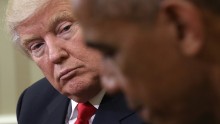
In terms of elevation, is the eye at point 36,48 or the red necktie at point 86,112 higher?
the eye at point 36,48

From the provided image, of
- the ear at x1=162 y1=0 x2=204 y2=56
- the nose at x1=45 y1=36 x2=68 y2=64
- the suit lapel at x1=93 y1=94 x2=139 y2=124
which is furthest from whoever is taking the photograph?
the suit lapel at x1=93 y1=94 x2=139 y2=124

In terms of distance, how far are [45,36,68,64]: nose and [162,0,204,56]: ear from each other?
711 millimetres

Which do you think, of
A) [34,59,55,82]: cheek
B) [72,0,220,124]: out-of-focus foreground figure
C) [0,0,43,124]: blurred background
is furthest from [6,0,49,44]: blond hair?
[0,0,43,124]: blurred background

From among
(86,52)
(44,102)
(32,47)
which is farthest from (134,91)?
(44,102)

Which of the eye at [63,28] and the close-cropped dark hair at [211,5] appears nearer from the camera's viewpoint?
the close-cropped dark hair at [211,5]

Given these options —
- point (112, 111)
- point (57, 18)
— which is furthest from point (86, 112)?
point (57, 18)

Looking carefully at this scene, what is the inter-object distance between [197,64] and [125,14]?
11 centimetres

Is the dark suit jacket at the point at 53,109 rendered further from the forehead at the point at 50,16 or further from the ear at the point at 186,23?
the ear at the point at 186,23

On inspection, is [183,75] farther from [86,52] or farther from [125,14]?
[86,52]

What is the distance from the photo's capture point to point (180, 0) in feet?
1.83

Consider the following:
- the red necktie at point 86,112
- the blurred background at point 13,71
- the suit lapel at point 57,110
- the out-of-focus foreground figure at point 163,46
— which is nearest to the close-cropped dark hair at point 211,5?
the out-of-focus foreground figure at point 163,46

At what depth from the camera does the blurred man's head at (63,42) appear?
1.25m

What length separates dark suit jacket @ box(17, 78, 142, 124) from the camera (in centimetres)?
136

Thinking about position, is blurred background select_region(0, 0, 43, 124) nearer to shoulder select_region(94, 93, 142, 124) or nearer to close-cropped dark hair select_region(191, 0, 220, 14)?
shoulder select_region(94, 93, 142, 124)
